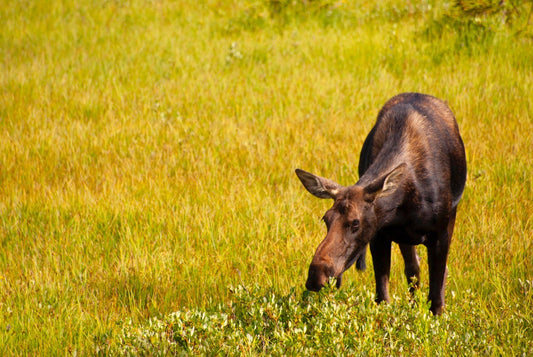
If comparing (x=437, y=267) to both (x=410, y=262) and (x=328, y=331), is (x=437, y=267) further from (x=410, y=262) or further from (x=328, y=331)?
(x=328, y=331)

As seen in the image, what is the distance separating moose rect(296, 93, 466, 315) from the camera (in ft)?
11.8

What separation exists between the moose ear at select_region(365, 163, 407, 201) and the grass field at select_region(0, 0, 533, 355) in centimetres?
62

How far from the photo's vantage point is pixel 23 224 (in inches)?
221

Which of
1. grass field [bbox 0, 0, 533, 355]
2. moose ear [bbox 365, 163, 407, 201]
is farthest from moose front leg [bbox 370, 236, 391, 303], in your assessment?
moose ear [bbox 365, 163, 407, 201]

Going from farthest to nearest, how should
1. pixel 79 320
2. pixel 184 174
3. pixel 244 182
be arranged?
pixel 184 174
pixel 244 182
pixel 79 320

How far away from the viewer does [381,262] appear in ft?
13.8

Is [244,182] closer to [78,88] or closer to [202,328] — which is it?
[202,328]

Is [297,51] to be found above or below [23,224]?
above

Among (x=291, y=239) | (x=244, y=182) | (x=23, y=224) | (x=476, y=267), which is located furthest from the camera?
(x=244, y=182)

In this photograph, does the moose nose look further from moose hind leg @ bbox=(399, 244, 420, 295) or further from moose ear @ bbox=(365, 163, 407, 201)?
moose hind leg @ bbox=(399, 244, 420, 295)

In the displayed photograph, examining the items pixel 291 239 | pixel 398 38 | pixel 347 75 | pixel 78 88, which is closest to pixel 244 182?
pixel 291 239

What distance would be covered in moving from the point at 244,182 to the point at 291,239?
48.6 inches

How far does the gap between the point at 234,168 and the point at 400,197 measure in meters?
2.93

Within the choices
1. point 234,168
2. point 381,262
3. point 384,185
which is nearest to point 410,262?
point 381,262
